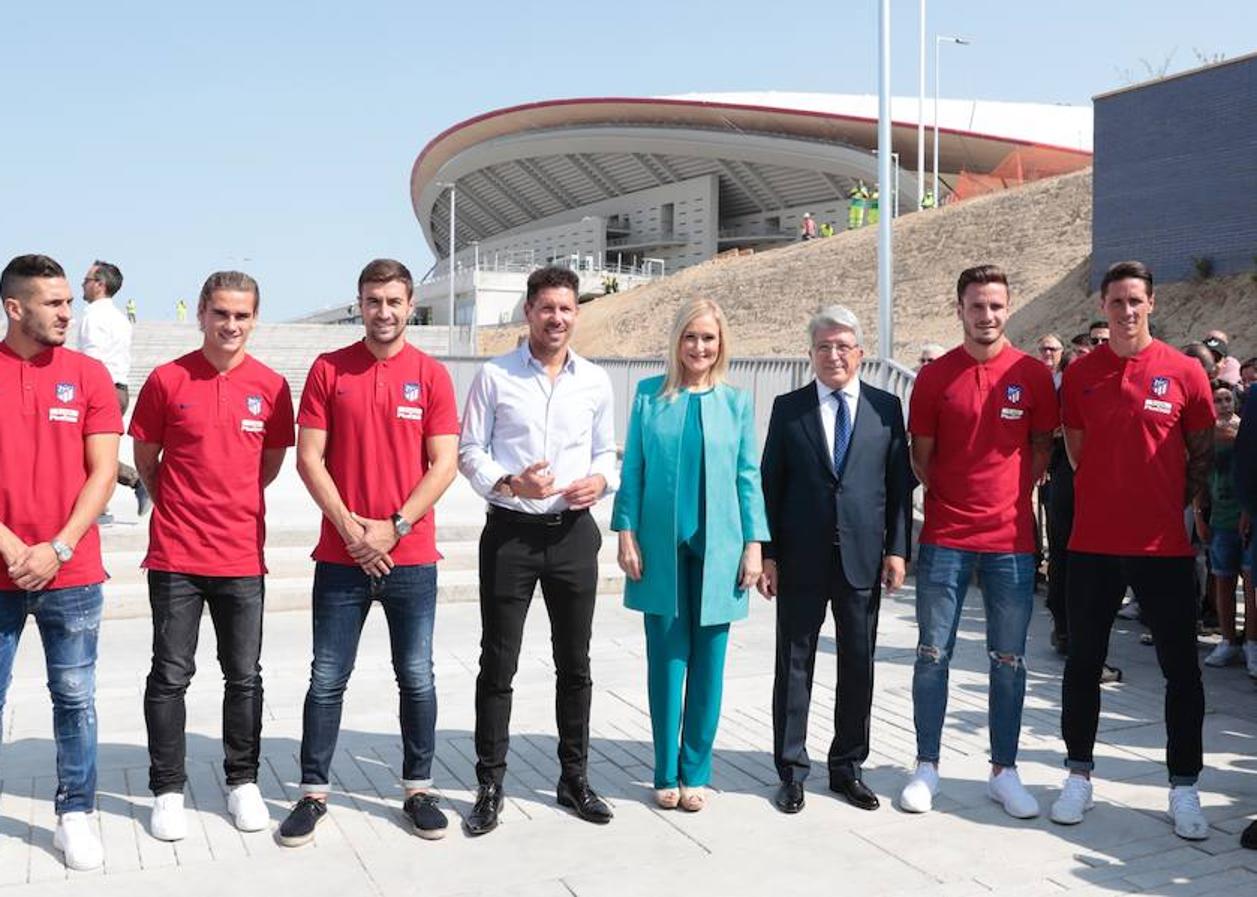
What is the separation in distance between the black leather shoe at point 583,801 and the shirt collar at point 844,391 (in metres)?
1.70

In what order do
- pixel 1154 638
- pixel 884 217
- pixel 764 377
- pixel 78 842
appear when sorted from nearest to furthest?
1. pixel 78 842
2. pixel 1154 638
3. pixel 764 377
4. pixel 884 217

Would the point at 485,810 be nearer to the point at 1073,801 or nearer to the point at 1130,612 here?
the point at 1073,801

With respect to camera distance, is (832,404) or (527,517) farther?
(832,404)

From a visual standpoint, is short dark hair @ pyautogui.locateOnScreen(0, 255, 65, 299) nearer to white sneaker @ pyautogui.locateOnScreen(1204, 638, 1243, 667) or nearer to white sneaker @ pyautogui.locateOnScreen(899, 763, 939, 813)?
white sneaker @ pyautogui.locateOnScreen(899, 763, 939, 813)

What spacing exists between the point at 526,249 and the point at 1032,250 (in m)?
45.0

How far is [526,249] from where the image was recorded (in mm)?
76125

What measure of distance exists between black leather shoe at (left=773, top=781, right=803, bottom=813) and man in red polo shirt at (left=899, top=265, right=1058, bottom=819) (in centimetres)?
39

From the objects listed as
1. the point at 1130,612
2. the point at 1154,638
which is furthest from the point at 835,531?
the point at 1130,612

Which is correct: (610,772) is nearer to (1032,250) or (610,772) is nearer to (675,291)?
(1032,250)

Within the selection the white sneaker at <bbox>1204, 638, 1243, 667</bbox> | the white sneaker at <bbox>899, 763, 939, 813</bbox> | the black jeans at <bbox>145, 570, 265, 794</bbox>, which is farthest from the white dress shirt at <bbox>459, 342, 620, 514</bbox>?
the white sneaker at <bbox>1204, 638, 1243, 667</bbox>

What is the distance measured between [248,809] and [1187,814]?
10.7ft

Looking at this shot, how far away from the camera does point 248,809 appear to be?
4.11 m

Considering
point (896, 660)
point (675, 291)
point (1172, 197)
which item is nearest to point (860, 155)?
point (675, 291)

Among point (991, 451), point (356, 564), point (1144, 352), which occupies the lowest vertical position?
point (356, 564)
